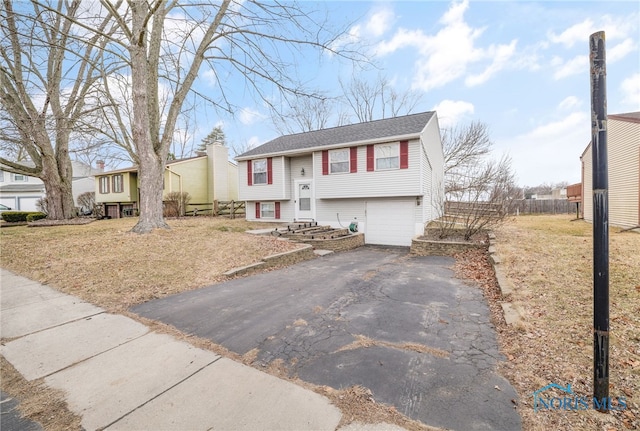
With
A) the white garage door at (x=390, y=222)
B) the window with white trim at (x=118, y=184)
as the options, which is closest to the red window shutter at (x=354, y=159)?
the white garage door at (x=390, y=222)

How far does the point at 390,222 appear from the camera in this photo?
13.2 m

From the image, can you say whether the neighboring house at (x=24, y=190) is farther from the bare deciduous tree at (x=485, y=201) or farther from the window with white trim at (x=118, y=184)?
the bare deciduous tree at (x=485, y=201)

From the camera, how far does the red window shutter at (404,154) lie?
480 inches

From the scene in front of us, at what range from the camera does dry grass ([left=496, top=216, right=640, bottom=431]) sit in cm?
221

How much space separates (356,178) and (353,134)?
260 cm

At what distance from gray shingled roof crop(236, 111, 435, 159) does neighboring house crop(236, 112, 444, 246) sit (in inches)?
2.0

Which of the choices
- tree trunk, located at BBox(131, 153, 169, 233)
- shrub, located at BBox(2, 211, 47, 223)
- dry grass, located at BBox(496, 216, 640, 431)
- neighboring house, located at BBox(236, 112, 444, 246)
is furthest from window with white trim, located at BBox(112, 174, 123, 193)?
dry grass, located at BBox(496, 216, 640, 431)

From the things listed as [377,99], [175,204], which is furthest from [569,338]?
[377,99]

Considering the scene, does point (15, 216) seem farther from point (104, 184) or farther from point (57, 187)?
point (57, 187)

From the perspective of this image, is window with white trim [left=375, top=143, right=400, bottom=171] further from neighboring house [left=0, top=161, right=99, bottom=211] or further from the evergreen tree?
the evergreen tree

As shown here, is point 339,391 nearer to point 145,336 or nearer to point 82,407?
point 82,407

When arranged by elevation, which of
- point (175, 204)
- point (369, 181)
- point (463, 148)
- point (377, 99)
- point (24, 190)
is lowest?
point (175, 204)

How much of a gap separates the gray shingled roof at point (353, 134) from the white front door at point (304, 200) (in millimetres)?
1903

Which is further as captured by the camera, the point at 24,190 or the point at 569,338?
the point at 24,190
